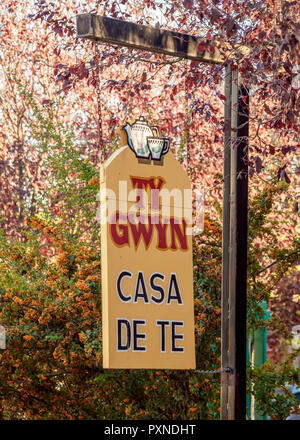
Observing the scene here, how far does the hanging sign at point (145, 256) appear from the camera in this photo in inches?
221

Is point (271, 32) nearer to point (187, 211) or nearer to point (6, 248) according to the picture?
point (187, 211)

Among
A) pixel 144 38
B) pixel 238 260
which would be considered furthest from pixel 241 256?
pixel 144 38

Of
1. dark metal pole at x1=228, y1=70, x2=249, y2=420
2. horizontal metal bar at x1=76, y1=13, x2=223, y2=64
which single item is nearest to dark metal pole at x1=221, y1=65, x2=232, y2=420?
dark metal pole at x1=228, y1=70, x2=249, y2=420

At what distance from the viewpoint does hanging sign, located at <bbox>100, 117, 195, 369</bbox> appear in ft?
18.4

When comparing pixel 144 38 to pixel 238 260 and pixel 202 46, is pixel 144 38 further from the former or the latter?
pixel 238 260

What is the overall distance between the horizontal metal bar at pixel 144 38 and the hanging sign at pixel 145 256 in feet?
3.58

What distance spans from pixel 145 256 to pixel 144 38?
2.37m

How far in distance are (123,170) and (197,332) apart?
3761 mm

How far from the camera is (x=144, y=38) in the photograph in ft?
23.2

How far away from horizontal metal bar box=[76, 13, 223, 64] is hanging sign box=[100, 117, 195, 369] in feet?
3.58

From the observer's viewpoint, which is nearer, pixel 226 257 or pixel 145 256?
pixel 145 256

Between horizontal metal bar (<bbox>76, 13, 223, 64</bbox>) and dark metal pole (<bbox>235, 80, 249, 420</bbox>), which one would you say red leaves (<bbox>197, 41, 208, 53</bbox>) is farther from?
dark metal pole (<bbox>235, 80, 249, 420</bbox>)
